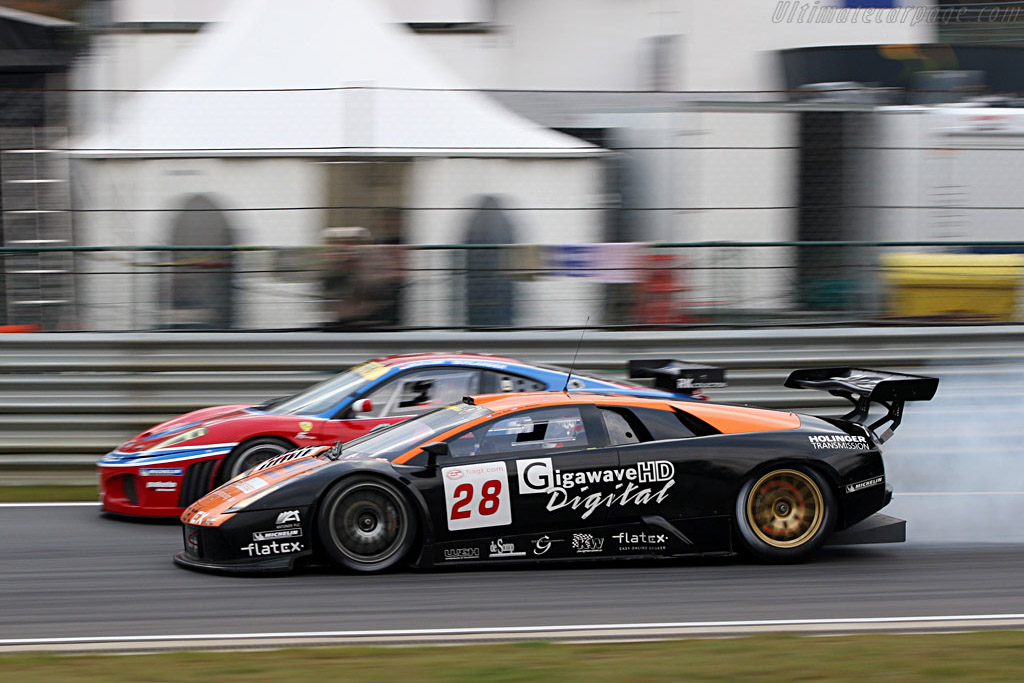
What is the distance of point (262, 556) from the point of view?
6.21 meters

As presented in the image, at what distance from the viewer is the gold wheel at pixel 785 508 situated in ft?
21.9

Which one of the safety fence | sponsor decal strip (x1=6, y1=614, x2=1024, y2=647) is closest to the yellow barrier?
the safety fence

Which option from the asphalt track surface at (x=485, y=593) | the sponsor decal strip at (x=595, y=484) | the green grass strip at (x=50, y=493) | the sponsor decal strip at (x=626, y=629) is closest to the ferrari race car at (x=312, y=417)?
the asphalt track surface at (x=485, y=593)

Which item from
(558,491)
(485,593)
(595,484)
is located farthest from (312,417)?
(485,593)

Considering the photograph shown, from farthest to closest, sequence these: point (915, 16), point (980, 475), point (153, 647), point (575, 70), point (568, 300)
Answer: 1. point (575, 70)
2. point (915, 16)
3. point (568, 300)
4. point (980, 475)
5. point (153, 647)

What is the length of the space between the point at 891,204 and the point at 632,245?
2.94 metres

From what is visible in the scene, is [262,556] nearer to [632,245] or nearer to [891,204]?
[632,245]

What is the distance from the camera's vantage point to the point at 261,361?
1001cm

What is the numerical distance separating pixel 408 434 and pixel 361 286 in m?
3.74

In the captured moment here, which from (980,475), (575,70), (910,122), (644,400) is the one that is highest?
(575,70)

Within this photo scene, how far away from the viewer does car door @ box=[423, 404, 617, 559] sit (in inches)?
250

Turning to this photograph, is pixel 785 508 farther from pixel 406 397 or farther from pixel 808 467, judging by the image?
pixel 406 397

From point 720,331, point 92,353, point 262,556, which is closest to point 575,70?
point 720,331

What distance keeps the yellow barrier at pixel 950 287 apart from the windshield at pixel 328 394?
16.4 feet
